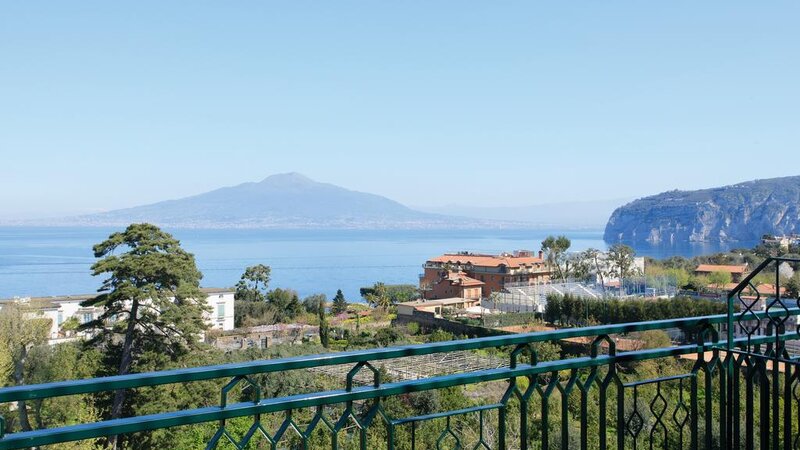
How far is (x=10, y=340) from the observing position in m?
18.2

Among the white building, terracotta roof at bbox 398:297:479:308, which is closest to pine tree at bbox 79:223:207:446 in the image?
the white building

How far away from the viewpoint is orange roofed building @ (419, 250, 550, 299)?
4644 centimetres

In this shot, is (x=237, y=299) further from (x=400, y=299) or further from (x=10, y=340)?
(x=10, y=340)

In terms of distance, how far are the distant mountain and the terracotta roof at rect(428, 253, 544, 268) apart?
268ft

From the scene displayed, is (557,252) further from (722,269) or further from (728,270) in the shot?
(728,270)

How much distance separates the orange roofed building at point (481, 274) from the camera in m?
46.4

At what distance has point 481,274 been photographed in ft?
163

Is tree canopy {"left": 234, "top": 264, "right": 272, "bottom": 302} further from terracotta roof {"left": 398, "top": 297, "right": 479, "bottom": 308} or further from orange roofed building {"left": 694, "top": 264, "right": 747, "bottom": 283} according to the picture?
orange roofed building {"left": 694, "top": 264, "right": 747, "bottom": 283}

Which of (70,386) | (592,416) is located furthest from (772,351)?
(592,416)

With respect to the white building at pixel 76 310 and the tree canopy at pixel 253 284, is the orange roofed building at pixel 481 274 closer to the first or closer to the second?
the tree canopy at pixel 253 284

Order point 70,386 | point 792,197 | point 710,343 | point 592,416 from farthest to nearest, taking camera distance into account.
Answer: point 792,197 → point 592,416 → point 710,343 → point 70,386

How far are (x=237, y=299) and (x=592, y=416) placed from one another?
33.3 metres

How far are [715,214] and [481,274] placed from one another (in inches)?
4205

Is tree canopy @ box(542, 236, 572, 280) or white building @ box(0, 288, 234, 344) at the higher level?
tree canopy @ box(542, 236, 572, 280)
